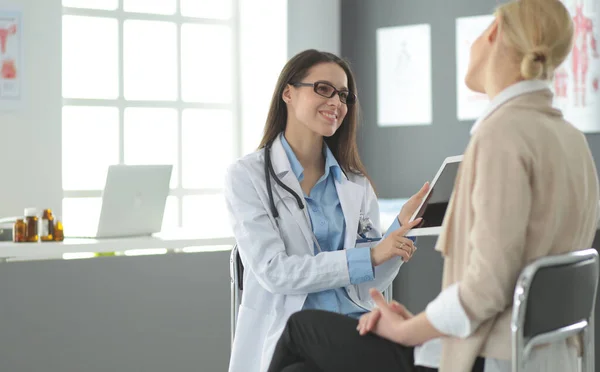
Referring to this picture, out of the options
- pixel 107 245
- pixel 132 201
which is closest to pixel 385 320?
pixel 107 245

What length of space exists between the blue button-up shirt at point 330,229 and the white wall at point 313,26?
11.0 feet

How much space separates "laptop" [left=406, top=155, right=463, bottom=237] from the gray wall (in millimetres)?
3127

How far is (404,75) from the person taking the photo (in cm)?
540

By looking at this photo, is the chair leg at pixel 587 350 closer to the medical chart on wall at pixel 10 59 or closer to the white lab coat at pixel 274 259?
the white lab coat at pixel 274 259

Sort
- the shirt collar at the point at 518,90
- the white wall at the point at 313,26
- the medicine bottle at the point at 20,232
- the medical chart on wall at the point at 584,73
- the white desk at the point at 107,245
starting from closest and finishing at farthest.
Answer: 1. the shirt collar at the point at 518,90
2. the white desk at the point at 107,245
3. the medicine bottle at the point at 20,232
4. the medical chart on wall at the point at 584,73
5. the white wall at the point at 313,26

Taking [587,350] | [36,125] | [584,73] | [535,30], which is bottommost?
[587,350]

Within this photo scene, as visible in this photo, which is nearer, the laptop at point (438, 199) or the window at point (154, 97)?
the laptop at point (438, 199)

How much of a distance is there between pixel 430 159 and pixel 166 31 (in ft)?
6.94

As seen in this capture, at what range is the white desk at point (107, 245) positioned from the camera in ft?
10.00

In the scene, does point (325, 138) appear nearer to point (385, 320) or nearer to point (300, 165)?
point (300, 165)

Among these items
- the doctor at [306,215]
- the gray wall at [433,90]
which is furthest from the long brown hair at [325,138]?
the gray wall at [433,90]

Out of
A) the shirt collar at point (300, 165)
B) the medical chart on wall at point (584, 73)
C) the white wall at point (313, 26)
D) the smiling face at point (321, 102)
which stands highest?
the white wall at point (313, 26)

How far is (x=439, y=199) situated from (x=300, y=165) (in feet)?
1.80

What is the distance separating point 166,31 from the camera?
18.8 feet
